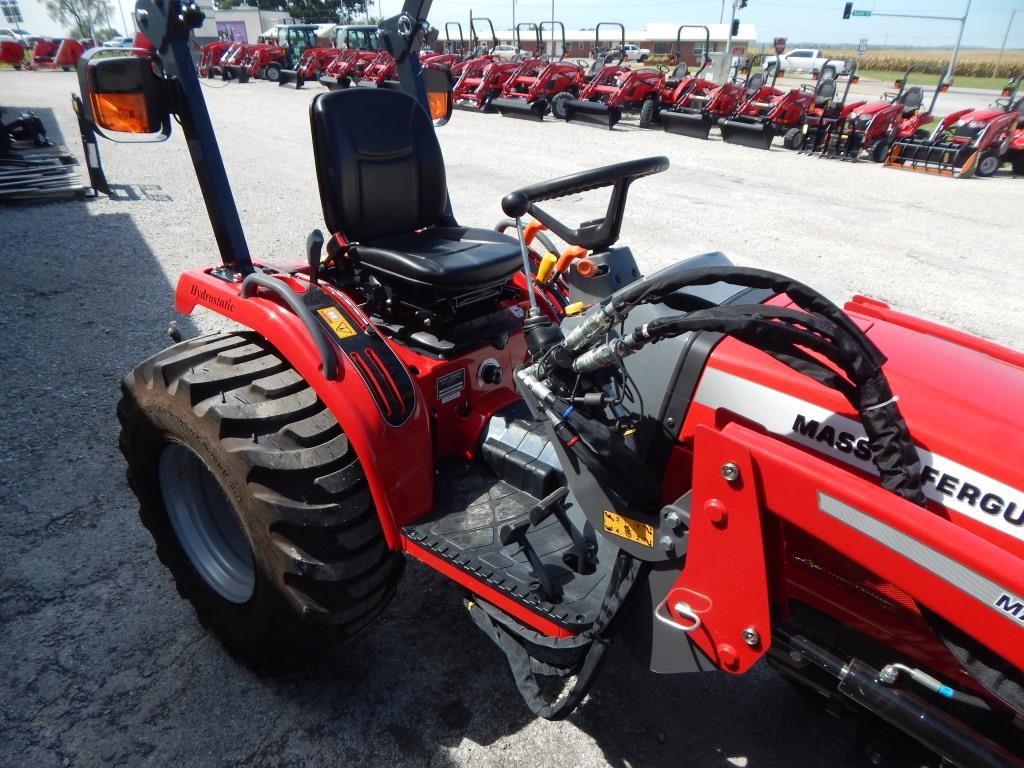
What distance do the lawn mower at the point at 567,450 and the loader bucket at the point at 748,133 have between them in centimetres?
1057

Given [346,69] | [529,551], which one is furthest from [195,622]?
[346,69]

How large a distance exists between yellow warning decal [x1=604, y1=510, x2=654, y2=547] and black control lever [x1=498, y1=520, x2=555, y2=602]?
221 mm

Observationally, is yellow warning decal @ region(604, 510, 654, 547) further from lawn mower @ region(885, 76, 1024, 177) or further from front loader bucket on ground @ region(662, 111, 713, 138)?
front loader bucket on ground @ region(662, 111, 713, 138)

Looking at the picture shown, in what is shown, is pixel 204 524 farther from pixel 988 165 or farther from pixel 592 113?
pixel 592 113

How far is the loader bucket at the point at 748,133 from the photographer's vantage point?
1169cm

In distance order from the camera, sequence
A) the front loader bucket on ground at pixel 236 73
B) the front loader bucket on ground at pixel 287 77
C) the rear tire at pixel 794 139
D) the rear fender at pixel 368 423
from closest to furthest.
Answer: the rear fender at pixel 368 423 < the rear tire at pixel 794 139 < the front loader bucket on ground at pixel 287 77 < the front loader bucket on ground at pixel 236 73

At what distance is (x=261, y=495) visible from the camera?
5.69ft

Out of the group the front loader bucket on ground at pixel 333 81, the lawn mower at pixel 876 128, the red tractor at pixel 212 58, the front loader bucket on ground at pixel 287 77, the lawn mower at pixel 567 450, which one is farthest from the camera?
the red tractor at pixel 212 58

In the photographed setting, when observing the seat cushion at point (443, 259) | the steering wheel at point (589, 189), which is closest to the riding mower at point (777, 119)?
the seat cushion at point (443, 259)

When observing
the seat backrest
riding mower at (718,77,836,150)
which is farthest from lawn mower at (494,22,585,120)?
the seat backrest

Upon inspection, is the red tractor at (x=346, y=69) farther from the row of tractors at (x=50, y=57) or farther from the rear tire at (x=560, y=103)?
the row of tractors at (x=50, y=57)

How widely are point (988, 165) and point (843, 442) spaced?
11.7 metres

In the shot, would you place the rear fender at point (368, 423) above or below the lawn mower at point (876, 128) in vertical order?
above

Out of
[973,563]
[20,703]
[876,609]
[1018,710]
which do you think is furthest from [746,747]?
[20,703]
